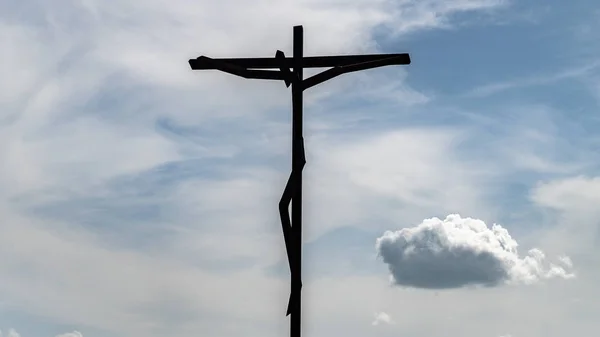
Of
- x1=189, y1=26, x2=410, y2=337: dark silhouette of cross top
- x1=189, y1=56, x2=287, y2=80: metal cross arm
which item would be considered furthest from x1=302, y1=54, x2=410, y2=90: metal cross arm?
x1=189, y1=56, x2=287, y2=80: metal cross arm

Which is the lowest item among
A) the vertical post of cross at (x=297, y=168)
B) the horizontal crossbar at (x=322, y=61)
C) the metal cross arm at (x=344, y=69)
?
the vertical post of cross at (x=297, y=168)

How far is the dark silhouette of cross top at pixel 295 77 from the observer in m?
12.8

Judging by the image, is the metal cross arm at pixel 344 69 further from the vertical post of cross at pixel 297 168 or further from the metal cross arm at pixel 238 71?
the metal cross arm at pixel 238 71

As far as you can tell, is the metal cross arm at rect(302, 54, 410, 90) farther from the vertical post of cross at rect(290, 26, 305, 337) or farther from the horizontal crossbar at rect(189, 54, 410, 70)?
the vertical post of cross at rect(290, 26, 305, 337)

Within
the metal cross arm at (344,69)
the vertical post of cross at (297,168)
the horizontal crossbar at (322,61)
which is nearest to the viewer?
the vertical post of cross at (297,168)

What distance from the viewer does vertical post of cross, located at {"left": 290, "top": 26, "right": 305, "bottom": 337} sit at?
1261cm

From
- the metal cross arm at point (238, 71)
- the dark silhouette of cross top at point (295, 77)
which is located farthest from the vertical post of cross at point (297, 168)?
the metal cross arm at point (238, 71)

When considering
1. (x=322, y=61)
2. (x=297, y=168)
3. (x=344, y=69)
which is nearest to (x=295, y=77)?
(x=322, y=61)

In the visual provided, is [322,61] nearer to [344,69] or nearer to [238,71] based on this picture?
[344,69]

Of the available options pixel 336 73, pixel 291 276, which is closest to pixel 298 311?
pixel 291 276

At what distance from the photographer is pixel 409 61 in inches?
529

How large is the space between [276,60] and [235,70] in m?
0.68

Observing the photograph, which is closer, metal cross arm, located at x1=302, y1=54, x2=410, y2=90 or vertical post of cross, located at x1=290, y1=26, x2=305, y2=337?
vertical post of cross, located at x1=290, y1=26, x2=305, y2=337

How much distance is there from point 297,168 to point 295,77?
56.7 inches
